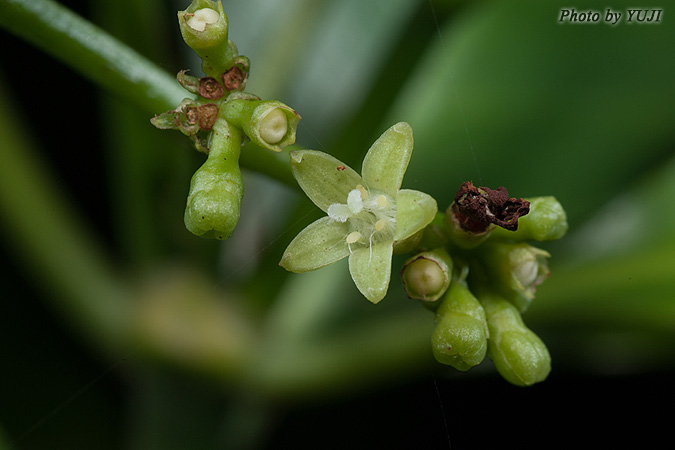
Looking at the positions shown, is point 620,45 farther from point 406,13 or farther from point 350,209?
point 350,209

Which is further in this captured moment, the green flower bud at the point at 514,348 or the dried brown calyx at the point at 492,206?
the green flower bud at the point at 514,348

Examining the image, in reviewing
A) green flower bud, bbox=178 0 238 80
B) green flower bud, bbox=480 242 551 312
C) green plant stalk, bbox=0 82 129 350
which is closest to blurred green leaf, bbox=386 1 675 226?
green flower bud, bbox=480 242 551 312

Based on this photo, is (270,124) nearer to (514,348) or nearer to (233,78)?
(233,78)

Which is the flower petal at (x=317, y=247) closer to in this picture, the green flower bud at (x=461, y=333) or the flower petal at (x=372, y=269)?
the flower petal at (x=372, y=269)

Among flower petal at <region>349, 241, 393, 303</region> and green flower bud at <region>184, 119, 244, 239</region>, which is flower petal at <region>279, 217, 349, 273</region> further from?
green flower bud at <region>184, 119, 244, 239</region>

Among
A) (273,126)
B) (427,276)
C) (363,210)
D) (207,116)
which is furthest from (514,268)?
(207,116)

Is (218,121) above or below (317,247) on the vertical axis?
above

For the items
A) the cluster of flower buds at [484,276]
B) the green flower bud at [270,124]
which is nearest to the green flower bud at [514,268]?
the cluster of flower buds at [484,276]
